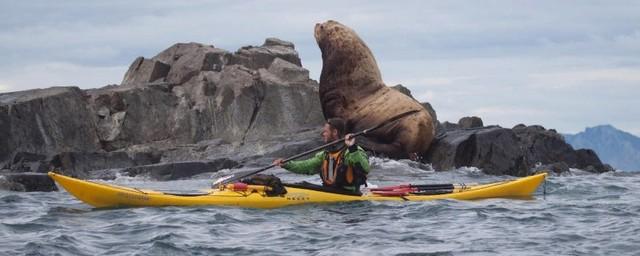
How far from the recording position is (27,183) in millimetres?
18516

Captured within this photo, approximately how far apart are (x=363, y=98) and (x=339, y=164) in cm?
1265

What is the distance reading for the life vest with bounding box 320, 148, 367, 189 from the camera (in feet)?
45.6

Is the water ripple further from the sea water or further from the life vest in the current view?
the life vest

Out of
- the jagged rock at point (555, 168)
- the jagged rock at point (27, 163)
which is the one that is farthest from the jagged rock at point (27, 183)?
the jagged rock at point (555, 168)

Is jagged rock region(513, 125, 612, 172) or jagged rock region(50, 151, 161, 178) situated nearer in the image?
jagged rock region(50, 151, 161, 178)

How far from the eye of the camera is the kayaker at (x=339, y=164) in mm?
13734

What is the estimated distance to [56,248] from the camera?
10312 millimetres

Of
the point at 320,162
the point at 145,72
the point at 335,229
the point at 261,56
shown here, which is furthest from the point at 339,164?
the point at 145,72

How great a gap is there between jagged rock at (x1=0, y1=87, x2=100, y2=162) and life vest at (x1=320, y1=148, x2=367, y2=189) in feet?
53.5

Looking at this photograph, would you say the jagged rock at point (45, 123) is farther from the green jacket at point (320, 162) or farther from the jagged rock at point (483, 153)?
the green jacket at point (320, 162)

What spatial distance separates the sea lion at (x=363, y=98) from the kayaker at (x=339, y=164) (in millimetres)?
11203

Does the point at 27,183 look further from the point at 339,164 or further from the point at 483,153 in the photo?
the point at 483,153

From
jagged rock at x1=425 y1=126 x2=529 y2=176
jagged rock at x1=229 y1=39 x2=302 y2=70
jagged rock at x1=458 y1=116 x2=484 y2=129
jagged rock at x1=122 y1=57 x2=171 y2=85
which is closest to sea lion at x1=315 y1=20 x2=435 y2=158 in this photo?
jagged rock at x1=425 y1=126 x2=529 y2=176

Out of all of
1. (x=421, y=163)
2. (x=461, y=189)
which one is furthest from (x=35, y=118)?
(x=461, y=189)
